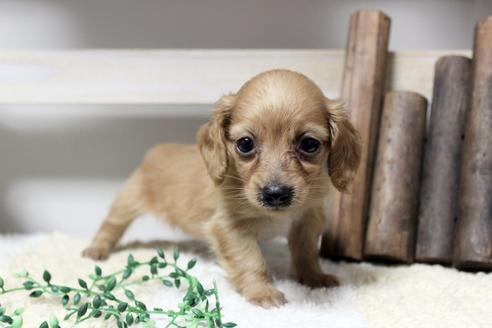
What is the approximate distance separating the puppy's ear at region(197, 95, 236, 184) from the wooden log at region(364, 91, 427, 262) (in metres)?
0.89

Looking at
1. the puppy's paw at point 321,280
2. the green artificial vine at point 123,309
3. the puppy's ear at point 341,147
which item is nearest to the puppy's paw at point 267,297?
the green artificial vine at point 123,309

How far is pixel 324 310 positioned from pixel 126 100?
5.33ft

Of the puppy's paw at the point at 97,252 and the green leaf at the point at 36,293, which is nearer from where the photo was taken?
the green leaf at the point at 36,293

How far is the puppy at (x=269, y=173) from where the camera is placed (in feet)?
6.59

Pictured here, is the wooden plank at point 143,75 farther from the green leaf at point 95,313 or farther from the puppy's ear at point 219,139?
the green leaf at point 95,313

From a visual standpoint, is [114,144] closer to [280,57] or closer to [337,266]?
[280,57]

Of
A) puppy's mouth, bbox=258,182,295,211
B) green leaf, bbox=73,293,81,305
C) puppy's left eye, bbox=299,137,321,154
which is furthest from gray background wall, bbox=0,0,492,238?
green leaf, bbox=73,293,81,305

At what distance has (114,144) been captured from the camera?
11.5 feet

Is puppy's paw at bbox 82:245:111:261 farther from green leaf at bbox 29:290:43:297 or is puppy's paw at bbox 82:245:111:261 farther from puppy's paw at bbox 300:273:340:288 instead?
puppy's paw at bbox 300:273:340:288

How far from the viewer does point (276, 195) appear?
1948mm

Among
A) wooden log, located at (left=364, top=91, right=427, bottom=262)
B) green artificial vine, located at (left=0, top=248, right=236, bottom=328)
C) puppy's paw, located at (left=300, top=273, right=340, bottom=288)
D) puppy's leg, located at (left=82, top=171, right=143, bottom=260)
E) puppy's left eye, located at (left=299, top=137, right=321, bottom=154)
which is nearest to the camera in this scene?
green artificial vine, located at (left=0, top=248, right=236, bottom=328)

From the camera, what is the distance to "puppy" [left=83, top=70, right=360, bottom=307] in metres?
2.01

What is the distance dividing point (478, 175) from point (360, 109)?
0.63 m

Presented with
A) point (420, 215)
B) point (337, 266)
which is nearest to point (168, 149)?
point (337, 266)
